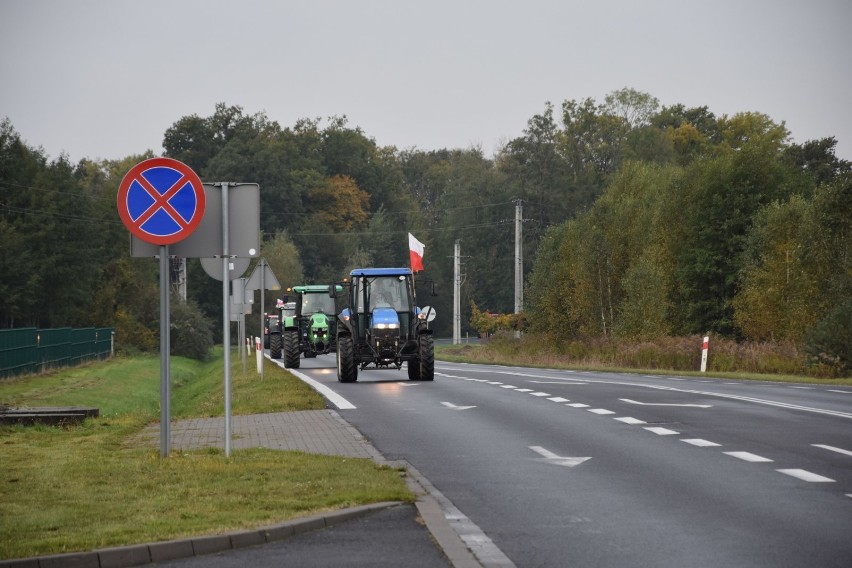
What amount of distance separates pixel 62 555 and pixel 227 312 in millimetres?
6204

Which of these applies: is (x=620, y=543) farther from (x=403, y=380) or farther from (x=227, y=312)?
(x=403, y=380)

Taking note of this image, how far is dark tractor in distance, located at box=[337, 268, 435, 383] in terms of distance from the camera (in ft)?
110

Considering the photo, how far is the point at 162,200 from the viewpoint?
1378cm

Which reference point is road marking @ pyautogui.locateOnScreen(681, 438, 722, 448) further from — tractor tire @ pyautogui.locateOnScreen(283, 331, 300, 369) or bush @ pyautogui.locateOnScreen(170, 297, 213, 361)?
bush @ pyautogui.locateOnScreen(170, 297, 213, 361)

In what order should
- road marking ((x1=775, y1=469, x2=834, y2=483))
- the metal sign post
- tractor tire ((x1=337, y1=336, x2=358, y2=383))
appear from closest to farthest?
road marking ((x1=775, y1=469, x2=834, y2=483)) → the metal sign post → tractor tire ((x1=337, y1=336, x2=358, y2=383))

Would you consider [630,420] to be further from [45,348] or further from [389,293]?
[45,348]

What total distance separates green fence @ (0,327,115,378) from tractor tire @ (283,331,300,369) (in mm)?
7690

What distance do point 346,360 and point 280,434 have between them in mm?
15625

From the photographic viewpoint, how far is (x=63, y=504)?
10711 millimetres

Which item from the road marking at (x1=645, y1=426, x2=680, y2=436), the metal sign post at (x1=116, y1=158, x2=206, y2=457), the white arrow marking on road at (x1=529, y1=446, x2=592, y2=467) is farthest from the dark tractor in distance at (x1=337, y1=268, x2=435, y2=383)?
the metal sign post at (x1=116, y1=158, x2=206, y2=457)

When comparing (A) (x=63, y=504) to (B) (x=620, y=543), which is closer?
(B) (x=620, y=543)

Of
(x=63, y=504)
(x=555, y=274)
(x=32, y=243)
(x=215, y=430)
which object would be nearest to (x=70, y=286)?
(x=32, y=243)

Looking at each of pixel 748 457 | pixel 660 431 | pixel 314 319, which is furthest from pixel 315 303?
pixel 748 457

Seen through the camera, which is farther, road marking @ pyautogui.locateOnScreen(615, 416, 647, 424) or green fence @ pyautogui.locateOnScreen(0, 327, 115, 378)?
green fence @ pyautogui.locateOnScreen(0, 327, 115, 378)
